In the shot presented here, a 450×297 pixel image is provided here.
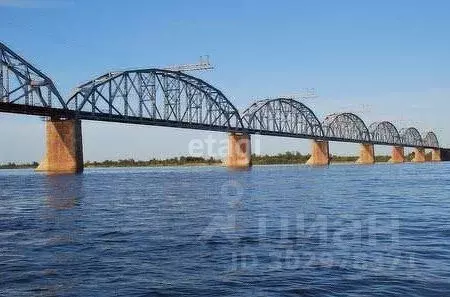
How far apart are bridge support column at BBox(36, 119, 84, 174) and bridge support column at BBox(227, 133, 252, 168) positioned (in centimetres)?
5485

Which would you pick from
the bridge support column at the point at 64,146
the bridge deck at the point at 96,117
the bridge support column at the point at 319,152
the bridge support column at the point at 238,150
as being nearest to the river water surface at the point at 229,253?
the bridge deck at the point at 96,117

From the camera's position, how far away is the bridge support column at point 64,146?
321 ft

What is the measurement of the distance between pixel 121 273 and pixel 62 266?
1.72 m

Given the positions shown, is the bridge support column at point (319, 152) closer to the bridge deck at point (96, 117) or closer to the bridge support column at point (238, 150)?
the bridge support column at point (238, 150)

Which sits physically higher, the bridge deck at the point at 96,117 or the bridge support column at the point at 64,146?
the bridge deck at the point at 96,117

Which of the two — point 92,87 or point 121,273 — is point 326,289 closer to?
point 121,273

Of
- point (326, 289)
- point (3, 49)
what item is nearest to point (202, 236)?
point (326, 289)

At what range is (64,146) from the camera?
323 feet

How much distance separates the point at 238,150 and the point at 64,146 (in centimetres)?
5994

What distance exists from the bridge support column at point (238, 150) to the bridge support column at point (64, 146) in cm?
5485

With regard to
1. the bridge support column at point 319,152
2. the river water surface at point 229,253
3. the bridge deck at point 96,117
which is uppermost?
the bridge deck at point 96,117

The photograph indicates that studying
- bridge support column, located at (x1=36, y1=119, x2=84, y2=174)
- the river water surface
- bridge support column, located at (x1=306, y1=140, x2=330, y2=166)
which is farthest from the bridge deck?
the river water surface

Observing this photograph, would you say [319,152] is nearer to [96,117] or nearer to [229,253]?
[96,117]

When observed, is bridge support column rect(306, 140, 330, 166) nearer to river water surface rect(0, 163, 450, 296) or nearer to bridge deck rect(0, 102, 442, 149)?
bridge deck rect(0, 102, 442, 149)
